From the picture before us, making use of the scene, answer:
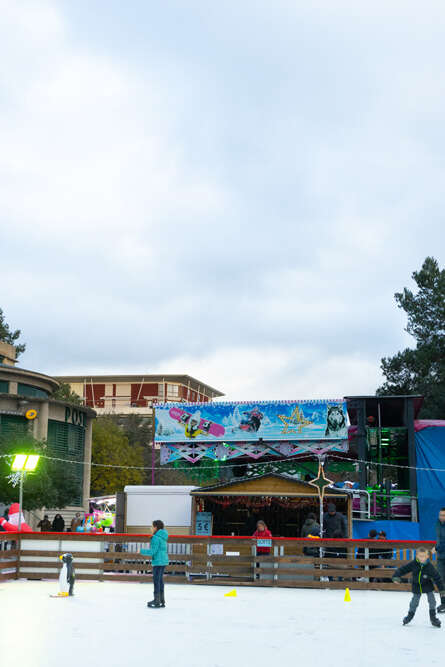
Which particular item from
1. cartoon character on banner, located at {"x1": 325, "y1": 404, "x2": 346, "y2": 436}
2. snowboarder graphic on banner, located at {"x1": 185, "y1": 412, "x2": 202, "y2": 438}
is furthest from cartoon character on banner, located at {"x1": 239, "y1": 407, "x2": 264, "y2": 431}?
cartoon character on banner, located at {"x1": 325, "y1": 404, "x2": 346, "y2": 436}

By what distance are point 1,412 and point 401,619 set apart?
99.5ft

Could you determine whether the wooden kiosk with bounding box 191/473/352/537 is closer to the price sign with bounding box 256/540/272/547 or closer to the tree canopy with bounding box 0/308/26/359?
the price sign with bounding box 256/540/272/547

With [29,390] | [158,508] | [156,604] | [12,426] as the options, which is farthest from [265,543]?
[29,390]

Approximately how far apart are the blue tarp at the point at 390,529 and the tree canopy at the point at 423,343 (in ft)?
87.3

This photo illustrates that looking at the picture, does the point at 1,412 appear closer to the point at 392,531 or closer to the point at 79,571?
the point at 392,531

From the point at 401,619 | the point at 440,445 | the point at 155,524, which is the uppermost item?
the point at 440,445

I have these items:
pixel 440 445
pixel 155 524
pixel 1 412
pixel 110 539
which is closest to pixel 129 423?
pixel 1 412

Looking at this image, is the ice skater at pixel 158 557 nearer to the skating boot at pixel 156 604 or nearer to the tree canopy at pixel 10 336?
the skating boot at pixel 156 604

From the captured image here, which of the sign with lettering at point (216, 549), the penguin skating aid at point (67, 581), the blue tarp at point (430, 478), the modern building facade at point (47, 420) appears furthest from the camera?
the modern building facade at point (47, 420)

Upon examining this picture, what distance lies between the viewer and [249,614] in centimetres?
1293

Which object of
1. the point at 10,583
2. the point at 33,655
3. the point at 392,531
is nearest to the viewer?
the point at 33,655

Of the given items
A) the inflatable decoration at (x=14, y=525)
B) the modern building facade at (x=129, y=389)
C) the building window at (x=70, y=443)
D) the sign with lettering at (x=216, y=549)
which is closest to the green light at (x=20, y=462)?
the inflatable decoration at (x=14, y=525)

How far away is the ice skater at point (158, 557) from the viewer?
44.0 feet

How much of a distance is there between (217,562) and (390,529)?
43.1ft
